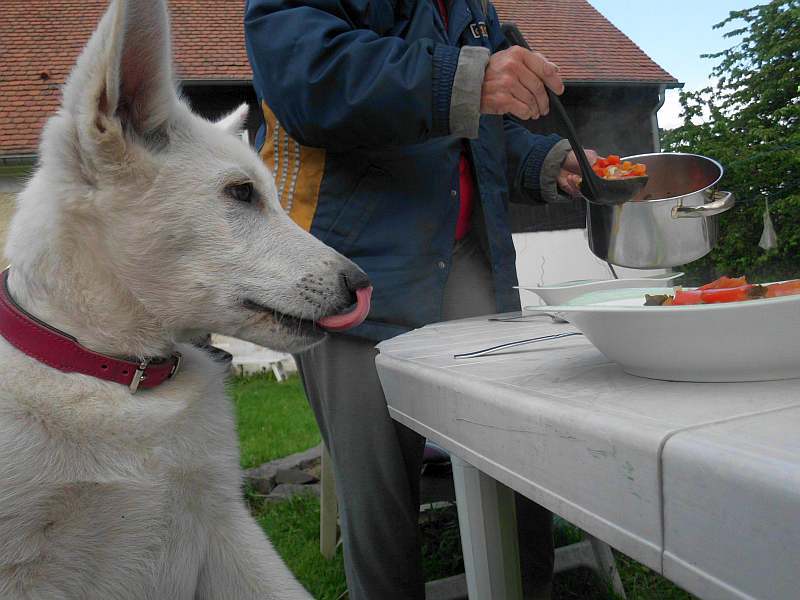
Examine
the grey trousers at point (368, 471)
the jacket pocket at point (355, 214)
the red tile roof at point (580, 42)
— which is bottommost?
the grey trousers at point (368, 471)

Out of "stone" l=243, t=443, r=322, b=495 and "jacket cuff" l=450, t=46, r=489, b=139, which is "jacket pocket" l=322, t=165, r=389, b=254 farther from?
"stone" l=243, t=443, r=322, b=495

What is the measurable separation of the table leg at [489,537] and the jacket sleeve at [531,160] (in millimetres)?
1122

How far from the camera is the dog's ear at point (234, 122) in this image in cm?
153

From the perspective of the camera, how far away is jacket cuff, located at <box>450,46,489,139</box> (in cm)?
119

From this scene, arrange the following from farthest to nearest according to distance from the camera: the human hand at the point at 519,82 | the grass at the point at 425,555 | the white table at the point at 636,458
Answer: the grass at the point at 425,555 → the human hand at the point at 519,82 → the white table at the point at 636,458

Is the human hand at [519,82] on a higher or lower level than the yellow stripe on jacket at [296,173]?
higher

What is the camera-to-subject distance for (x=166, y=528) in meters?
1.06

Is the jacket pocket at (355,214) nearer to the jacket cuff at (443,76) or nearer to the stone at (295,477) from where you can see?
the jacket cuff at (443,76)

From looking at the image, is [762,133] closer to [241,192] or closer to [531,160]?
[531,160]

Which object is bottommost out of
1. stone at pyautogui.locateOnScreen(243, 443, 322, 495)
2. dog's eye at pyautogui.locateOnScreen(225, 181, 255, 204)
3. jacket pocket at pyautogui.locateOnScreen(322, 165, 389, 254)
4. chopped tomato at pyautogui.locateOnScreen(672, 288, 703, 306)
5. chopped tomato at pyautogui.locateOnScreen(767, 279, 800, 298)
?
stone at pyautogui.locateOnScreen(243, 443, 322, 495)

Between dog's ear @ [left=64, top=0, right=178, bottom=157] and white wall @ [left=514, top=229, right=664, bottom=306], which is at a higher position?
dog's ear @ [left=64, top=0, right=178, bottom=157]

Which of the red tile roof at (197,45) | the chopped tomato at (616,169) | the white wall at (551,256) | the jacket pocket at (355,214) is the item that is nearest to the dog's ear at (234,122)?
the jacket pocket at (355,214)

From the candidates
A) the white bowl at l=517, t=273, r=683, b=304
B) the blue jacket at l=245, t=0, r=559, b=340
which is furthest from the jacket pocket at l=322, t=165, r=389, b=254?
the white bowl at l=517, t=273, r=683, b=304

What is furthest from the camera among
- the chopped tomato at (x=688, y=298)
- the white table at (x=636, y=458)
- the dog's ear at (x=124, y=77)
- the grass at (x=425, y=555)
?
the grass at (x=425, y=555)
